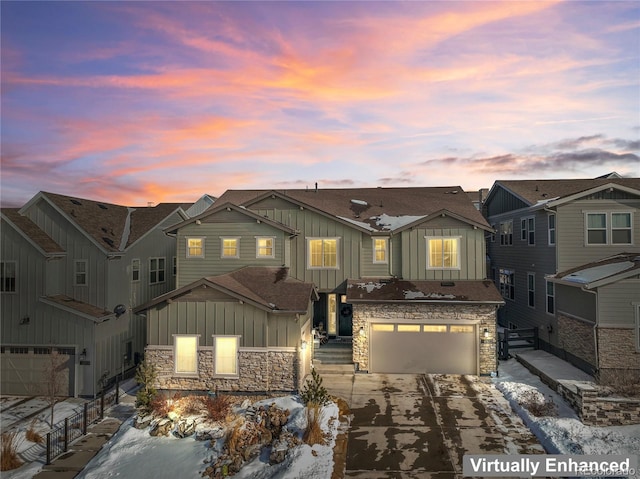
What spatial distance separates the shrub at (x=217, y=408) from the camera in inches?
500

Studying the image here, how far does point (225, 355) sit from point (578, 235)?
53.6ft

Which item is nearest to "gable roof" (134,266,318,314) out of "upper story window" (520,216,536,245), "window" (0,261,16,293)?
"window" (0,261,16,293)

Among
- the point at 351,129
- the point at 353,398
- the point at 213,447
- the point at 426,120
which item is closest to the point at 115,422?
the point at 213,447

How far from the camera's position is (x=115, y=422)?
13.7 m

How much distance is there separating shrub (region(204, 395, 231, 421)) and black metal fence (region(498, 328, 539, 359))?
13.3 metres

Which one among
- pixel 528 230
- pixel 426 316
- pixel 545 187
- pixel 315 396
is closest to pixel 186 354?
pixel 315 396

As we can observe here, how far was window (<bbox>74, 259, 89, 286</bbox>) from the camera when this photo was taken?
1816cm

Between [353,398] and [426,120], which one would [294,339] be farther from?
[426,120]

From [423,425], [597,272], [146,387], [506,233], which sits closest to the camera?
[423,425]

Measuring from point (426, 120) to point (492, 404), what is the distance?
14859mm

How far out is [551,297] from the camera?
1952cm

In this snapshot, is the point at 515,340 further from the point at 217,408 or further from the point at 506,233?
the point at 217,408

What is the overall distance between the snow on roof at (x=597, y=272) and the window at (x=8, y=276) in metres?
22.9

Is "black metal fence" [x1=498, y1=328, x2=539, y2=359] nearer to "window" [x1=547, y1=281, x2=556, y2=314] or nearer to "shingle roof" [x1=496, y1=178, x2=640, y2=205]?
"window" [x1=547, y1=281, x2=556, y2=314]
